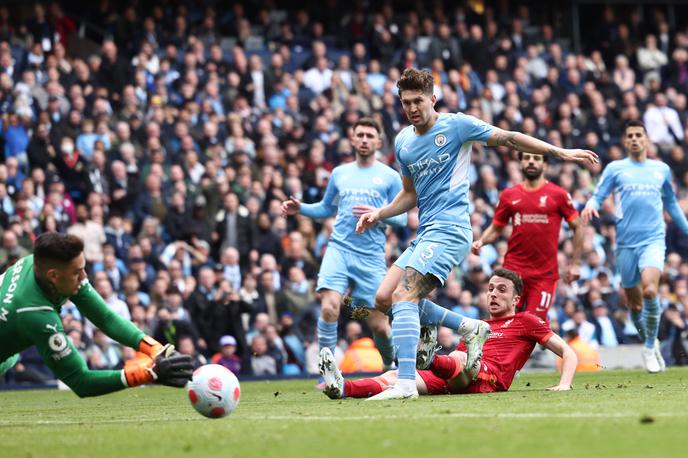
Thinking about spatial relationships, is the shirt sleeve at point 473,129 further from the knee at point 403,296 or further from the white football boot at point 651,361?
the white football boot at point 651,361

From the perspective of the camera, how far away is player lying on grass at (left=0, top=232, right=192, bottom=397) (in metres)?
8.33

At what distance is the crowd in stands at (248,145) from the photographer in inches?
775

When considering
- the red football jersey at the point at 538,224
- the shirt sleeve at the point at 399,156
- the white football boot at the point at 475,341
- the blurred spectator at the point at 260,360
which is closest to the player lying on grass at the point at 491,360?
the white football boot at the point at 475,341

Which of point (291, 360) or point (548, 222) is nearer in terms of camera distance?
point (548, 222)

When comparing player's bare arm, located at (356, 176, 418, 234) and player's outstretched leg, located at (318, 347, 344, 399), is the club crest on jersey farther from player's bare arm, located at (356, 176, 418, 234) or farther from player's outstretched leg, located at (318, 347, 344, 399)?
player's bare arm, located at (356, 176, 418, 234)

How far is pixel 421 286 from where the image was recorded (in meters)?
10.5

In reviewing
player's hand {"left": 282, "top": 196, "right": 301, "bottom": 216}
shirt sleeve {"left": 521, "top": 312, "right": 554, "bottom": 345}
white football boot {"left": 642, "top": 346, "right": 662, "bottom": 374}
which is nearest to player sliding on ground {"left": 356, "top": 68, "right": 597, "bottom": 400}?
shirt sleeve {"left": 521, "top": 312, "right": 554, "bottom": 345}

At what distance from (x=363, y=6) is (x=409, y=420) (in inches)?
920

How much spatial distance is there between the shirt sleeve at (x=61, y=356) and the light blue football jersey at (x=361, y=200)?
236 inches

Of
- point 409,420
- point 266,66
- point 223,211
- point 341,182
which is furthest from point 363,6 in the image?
point 409,420

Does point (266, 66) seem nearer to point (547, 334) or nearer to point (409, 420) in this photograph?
point (547, 334)

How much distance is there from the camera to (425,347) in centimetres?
1082

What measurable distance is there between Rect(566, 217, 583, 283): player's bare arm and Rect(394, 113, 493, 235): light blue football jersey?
12.7 ft

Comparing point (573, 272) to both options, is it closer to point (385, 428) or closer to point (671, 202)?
point (671, 202)
